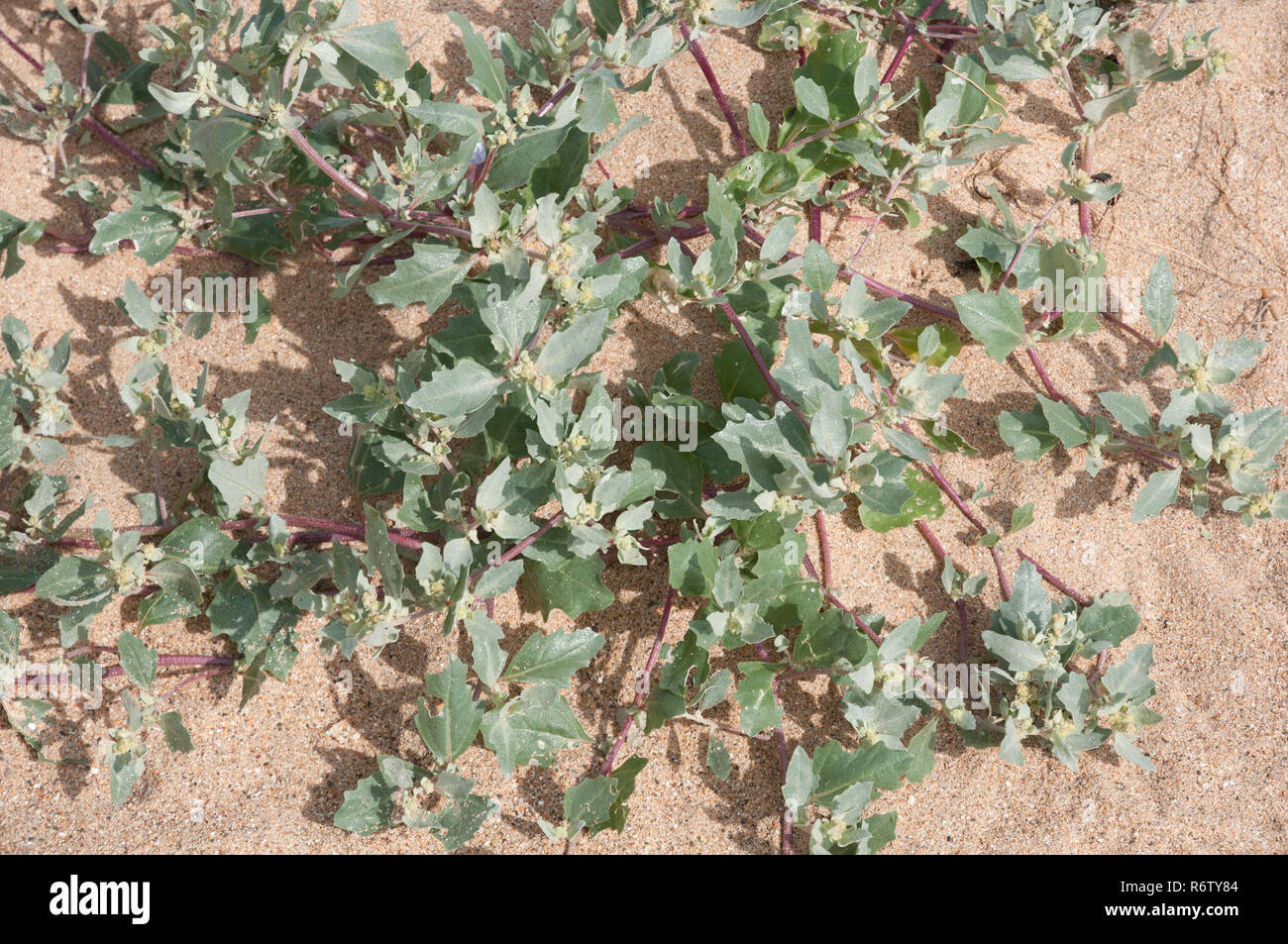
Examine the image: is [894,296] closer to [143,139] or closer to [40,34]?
[143,139]

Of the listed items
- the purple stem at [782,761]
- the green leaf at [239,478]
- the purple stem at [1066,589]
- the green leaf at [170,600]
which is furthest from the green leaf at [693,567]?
the green leaf at [170,600]

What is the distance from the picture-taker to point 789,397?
231 centimetres

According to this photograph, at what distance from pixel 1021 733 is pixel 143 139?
2.85 metres

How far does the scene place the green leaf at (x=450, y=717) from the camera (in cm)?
211

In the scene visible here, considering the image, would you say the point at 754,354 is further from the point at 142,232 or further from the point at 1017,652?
the point at 142,232

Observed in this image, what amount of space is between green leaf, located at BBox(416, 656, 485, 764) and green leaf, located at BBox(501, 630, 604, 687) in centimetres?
11

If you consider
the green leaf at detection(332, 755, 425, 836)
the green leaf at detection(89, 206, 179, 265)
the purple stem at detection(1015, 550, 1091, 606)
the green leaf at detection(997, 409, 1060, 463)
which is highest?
the green leaf at detection(89, 206, 179, 265)

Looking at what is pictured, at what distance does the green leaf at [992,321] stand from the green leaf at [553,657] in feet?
4.11

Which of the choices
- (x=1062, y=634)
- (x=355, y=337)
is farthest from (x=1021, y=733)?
(x=355, y=337)

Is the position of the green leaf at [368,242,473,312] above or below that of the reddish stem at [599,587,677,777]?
above

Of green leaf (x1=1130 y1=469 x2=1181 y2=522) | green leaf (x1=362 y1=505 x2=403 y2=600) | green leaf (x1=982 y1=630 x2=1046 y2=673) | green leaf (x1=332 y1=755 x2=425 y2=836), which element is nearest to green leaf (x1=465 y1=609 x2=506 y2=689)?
green leaf (x1=362 y1=505 x2=403 y2=600)

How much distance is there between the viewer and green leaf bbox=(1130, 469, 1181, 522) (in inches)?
98.3

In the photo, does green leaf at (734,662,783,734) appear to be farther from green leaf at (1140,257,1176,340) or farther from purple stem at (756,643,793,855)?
green leaf at (1140,257,1176,340)

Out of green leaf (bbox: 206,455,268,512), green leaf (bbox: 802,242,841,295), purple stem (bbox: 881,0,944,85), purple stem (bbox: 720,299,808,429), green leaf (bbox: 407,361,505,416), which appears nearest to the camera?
green leaf (bbox: 407,361,505,416)
